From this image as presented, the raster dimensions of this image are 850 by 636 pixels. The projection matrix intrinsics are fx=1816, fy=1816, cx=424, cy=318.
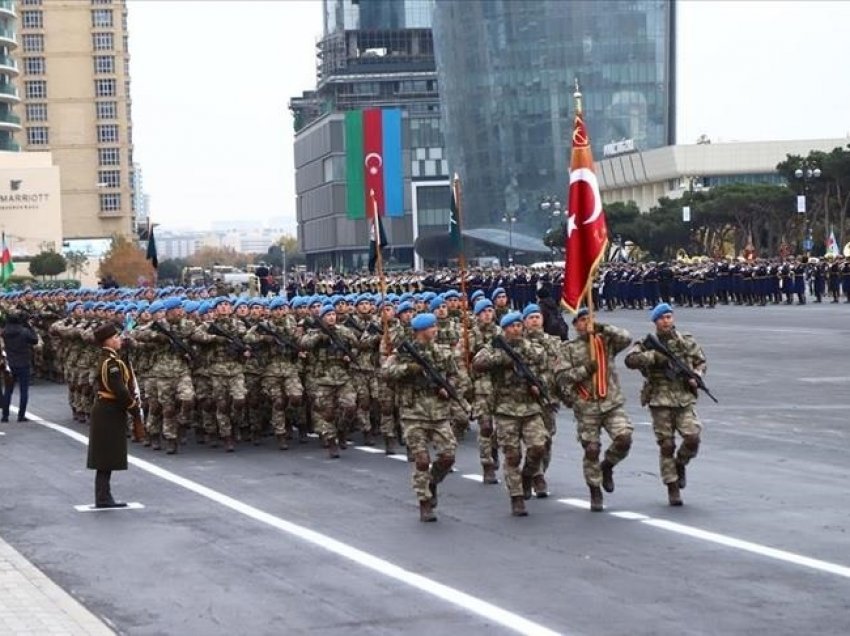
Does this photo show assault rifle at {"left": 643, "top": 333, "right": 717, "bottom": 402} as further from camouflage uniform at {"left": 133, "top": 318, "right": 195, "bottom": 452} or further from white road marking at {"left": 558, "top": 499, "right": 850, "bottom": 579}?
camouflage uniform at {"left": 133, "top": 318, "right": 195, "bottom": 452}

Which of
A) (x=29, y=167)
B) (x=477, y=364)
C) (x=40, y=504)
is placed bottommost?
(x=40, y=504)

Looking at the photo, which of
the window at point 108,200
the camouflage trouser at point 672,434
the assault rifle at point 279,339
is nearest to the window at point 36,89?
the window at point 108,200

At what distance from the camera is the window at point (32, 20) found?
150 meters

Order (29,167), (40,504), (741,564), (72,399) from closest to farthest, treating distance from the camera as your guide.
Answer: (741,564) < (40,504) < (72,399) < (29,167)

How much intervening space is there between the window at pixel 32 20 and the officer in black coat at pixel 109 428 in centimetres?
13928

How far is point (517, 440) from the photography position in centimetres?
1523

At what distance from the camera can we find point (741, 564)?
12.2 metres

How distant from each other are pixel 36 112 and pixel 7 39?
1113 inches

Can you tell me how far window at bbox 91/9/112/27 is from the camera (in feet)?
501

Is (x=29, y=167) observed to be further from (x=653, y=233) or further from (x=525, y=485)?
(x=525, y=485)

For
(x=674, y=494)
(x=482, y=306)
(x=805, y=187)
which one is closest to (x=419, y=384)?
(x=674, y=494)

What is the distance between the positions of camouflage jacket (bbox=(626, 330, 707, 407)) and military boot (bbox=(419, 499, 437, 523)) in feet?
6.84

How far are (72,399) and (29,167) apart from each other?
→ 95437 millimetres

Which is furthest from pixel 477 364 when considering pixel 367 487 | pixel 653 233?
pixel 653 233
